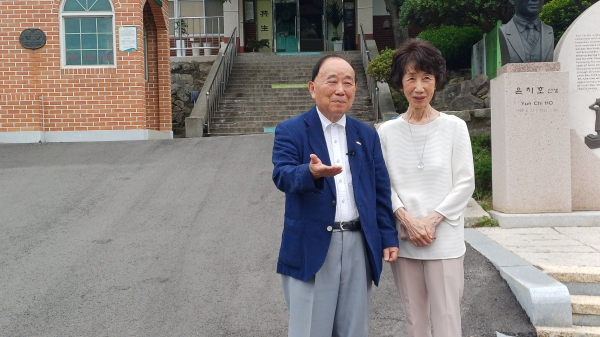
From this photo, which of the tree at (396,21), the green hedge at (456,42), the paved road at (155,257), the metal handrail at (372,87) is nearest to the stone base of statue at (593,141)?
the paved road at (155,257)

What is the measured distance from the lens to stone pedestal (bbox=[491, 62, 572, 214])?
6.58m

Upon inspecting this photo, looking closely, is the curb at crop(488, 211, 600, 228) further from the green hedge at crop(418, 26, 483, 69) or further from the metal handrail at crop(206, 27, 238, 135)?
the green hedge at crop(418, 26, 483, 69)

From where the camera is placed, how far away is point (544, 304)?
4.00 metres

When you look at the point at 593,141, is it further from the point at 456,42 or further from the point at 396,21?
the point at 396,21

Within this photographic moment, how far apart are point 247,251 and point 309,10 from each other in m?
17.9

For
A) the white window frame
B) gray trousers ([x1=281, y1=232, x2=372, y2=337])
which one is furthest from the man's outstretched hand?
the white window frame

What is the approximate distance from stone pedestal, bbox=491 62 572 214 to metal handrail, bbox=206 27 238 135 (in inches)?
316

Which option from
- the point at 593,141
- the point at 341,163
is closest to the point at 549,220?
the point at 593,141

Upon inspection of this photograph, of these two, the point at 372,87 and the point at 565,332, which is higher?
the point at 372,87

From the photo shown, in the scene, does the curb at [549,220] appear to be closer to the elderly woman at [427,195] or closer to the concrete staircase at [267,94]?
the elderly woman at [427,195]

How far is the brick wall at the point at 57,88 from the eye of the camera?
37.9ft

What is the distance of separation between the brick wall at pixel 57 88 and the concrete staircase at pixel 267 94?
2445mm

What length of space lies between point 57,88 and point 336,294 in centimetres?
1036

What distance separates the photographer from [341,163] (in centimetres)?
279
